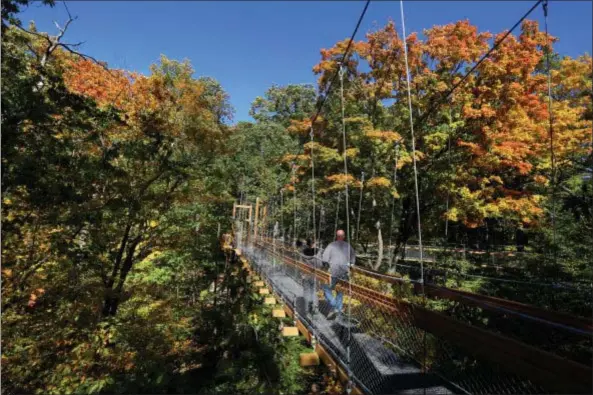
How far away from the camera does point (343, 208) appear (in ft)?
38.2

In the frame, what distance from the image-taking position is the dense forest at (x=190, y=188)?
3.23m

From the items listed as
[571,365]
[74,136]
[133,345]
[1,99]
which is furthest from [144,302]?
[571,365]

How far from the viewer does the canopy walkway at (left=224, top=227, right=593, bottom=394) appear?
1261 mm

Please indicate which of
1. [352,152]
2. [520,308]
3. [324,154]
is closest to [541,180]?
[352,152]

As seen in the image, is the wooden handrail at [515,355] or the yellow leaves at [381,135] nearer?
the wooden handrail at [515,355]

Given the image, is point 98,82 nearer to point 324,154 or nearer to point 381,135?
point 324,154

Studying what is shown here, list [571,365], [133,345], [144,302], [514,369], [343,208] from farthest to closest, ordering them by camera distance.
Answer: [343,208]
[144,302]
[133,345]
[514,369]
[571,365]

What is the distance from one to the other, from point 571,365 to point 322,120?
957 cm

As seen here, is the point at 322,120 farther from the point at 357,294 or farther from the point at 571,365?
the point at 571,365

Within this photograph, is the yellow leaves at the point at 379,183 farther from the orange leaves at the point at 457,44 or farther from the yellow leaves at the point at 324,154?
the orange leaves at the point at 457,44

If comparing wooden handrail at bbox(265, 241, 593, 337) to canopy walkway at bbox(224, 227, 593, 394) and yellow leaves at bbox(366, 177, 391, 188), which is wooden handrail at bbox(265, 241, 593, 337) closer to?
canopy walkway at bbox(224, 227, 593, 394)

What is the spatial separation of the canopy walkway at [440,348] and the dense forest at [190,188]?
1.22m

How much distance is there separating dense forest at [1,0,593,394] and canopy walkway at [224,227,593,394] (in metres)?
1.22

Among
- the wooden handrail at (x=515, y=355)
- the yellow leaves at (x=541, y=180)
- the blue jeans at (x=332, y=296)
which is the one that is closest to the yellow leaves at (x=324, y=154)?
the yellow leaves at (x=541, y=180)
